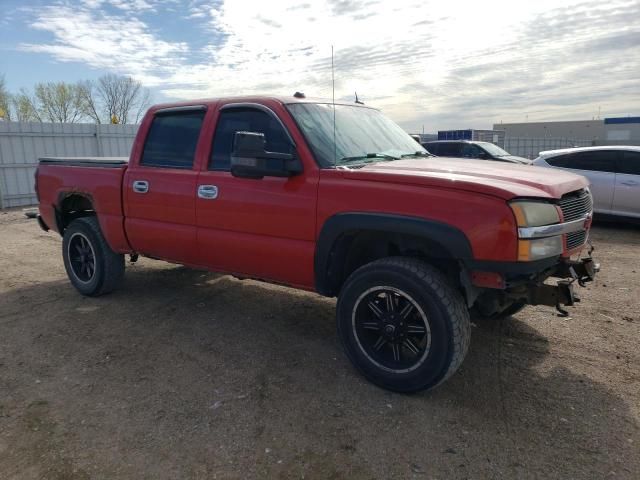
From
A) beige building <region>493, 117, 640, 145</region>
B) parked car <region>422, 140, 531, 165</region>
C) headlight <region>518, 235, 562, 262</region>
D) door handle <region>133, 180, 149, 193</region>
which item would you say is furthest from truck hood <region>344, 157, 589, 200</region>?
beige building <region>493, 117, 640, 145</region>

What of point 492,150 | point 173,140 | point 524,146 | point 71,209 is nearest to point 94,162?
point 71,209

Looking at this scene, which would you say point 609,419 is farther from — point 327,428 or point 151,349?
point 151,349

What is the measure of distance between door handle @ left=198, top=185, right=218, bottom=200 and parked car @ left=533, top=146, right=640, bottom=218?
7.56m

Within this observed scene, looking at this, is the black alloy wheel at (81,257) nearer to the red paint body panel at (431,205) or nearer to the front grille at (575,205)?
the red paint body panel at (431,205)

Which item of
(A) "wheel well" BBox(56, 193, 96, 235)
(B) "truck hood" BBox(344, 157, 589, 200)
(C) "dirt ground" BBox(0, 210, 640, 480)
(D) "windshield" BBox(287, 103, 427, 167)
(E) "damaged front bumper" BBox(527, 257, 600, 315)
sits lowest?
(C) "dirt ground" BBox(0, 210, 640, 480)

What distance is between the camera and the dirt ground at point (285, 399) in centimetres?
268

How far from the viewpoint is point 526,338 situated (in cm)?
424

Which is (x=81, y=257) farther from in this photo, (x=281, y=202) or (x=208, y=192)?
(x=281, y=202)

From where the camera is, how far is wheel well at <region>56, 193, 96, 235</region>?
5.64m

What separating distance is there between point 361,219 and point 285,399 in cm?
130

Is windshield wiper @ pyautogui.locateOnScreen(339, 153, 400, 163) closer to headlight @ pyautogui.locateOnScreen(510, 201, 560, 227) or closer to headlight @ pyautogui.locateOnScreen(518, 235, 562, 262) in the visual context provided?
headlight @ pyautogui.locateOnScreen(510, 201, 560, 227)

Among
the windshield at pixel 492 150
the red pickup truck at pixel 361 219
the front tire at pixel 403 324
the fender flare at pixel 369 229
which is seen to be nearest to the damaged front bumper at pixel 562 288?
the red pickup truck at pixel 361 219

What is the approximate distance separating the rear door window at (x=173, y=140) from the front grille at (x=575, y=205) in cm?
297

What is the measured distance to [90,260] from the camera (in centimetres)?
546
